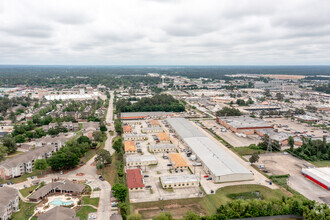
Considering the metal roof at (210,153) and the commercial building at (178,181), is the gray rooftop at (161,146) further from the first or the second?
the commercial building at (178,181)

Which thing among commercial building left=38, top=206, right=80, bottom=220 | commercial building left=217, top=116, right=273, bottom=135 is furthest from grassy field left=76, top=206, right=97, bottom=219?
commercial building left=217, top=116, right=273, bottom=135

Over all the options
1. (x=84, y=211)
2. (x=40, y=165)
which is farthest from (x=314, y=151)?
(x=40, y=165)

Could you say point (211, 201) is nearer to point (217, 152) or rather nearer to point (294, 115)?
point (217, 152)

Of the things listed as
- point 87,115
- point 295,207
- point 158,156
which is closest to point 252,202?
point 295,207

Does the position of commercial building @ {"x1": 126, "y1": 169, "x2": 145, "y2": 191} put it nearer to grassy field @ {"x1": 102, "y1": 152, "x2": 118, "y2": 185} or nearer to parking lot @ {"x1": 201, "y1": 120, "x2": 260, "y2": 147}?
grassy field @ {"x1": 102, "y1": 152, "x2": 118, "y2": 185}

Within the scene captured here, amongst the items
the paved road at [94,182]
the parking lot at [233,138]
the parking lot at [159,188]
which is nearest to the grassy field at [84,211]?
the paved road at [94,182]

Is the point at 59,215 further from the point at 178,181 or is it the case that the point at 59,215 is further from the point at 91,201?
the point at 178,181
